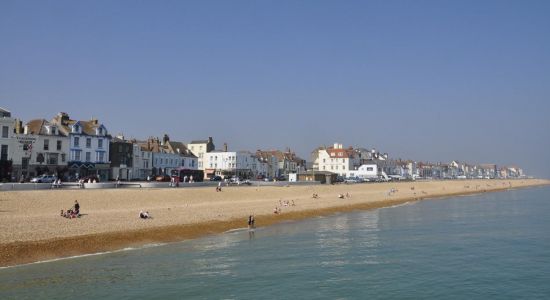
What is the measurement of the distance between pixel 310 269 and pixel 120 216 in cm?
1896

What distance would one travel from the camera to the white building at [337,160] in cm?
14971

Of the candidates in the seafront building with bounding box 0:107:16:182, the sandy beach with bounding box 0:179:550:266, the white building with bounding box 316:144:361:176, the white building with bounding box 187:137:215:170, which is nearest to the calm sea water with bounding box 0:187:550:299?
the sandy beach with bounding box 0:179:550:266

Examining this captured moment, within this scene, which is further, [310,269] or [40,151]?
[40,151]

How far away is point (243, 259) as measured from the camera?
2677cm

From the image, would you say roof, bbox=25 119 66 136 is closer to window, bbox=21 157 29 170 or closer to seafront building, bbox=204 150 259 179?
window, bbox=21 157 29 170

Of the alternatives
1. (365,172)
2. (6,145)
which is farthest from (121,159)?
(365,172)

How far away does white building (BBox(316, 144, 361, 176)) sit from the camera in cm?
14971

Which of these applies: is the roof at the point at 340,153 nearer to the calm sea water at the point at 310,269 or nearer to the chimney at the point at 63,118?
the chimney at the point at 63,118

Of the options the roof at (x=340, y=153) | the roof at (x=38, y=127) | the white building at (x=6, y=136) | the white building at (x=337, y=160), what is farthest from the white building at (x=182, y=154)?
the roof at (x=340, y=153)

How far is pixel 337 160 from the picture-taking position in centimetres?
15088

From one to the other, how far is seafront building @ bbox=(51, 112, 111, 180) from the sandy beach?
73.6 ft

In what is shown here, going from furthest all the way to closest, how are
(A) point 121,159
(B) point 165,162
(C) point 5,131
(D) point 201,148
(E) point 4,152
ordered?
(D) point 201,148 < (B) point 165,162 < (A) point 121,159 < (E) point 4,152 < (C) point 5,131

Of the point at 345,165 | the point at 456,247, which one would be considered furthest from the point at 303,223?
the point at 345,165

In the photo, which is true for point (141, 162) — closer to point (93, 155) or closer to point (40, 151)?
point (93, 155)
